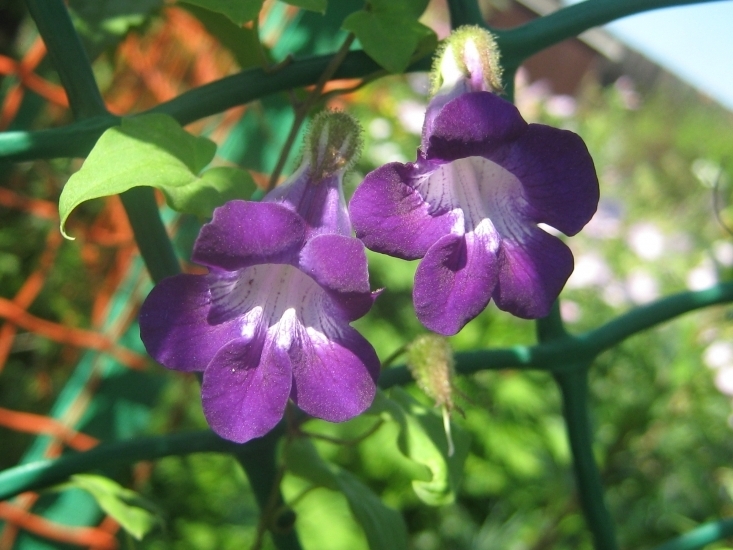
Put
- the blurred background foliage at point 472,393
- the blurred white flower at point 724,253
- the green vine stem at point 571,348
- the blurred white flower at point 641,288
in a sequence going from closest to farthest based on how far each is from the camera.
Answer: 1. the green vine stem at point 571,348
2. the blurred background foliage at point 472,393
3. the blurred white flower at point 724,253
4. the blurred white flower at point 641,288

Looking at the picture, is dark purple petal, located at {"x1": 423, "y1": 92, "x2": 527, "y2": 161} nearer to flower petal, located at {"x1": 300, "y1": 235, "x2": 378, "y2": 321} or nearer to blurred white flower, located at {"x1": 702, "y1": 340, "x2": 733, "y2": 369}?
flower petal, located at {"x1": 300, "y1": 235, "x2": 378, "y2": 321}

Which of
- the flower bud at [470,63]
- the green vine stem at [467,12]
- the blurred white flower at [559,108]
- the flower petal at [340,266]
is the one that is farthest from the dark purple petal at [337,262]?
the blurred white flower at [559,108]

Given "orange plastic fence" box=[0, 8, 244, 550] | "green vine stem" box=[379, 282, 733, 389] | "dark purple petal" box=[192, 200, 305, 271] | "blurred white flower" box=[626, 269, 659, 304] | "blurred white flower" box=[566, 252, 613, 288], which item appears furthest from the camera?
"blurred white flower" box=[566, 252, 613, 288]

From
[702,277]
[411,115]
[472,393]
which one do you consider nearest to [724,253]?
[702,277]

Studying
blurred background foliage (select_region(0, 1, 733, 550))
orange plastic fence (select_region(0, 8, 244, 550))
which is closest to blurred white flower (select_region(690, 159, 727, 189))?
blurred background foliage (select_region(0, 1, 733, 550))

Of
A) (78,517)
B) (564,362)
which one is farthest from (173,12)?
(564,362)

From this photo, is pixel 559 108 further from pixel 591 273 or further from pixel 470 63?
pixel 470 63

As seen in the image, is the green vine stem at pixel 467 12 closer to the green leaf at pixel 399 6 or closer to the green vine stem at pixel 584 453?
the green leaf at pixel 399 6

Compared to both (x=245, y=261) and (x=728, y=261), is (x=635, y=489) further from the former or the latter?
(x=245, y=261)
